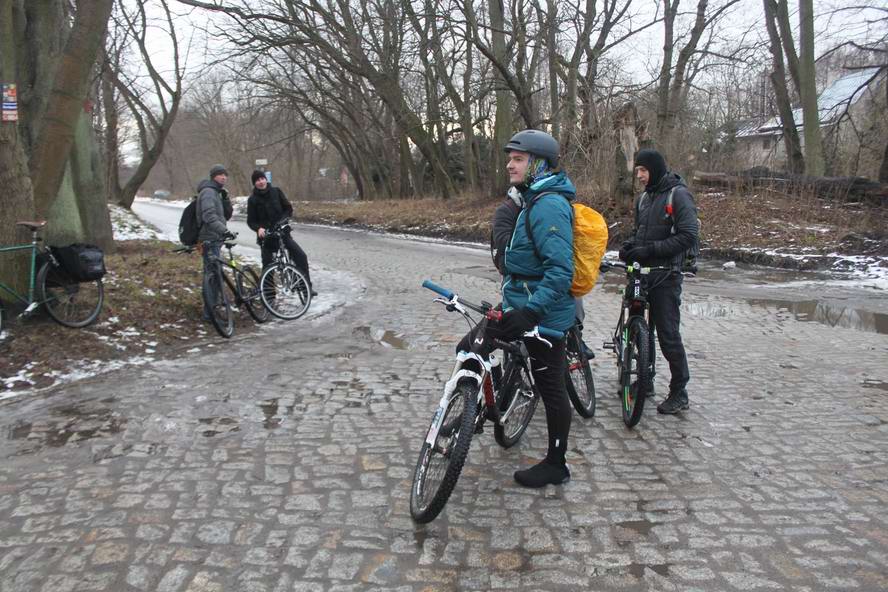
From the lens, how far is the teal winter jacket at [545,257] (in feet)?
10.9

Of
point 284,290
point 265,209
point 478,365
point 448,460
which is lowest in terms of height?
point 448,460

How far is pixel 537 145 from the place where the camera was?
344 cm

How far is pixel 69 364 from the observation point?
599 cm

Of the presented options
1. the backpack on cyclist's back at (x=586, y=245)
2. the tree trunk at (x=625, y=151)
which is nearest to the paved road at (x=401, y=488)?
the backpack on cyclist's back at (x=586, y=245)

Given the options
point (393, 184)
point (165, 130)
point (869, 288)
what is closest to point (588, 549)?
point (869, 288)

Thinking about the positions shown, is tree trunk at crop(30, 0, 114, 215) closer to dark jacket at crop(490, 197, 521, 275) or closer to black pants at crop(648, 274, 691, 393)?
dark jacket at crop(490, 197, 521, 275)

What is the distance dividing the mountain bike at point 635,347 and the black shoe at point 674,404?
0.31 meters

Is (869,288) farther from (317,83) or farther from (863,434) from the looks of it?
(317,83)

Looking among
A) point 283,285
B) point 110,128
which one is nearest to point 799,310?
point 283,285

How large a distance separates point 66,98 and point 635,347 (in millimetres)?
5946

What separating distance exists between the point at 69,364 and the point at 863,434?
631 cm

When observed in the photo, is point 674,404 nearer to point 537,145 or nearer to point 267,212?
point 537,145

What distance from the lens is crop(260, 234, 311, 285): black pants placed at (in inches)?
360

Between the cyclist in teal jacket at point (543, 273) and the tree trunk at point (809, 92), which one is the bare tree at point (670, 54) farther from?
the cyclist in teal jacket at point (543, 273)
